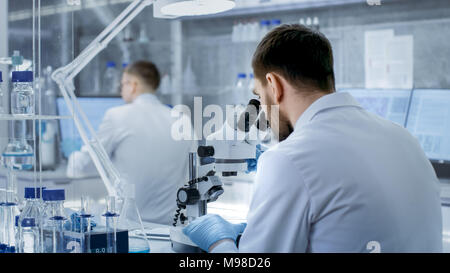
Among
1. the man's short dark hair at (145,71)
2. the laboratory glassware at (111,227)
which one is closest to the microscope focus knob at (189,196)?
the laboratory glassware at (111,227)

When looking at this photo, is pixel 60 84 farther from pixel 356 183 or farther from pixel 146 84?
pixel 146 84

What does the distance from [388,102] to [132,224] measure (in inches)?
78.2

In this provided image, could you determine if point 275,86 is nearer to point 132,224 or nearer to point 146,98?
point 132,224

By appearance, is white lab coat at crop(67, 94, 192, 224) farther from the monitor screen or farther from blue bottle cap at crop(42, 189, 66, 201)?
blue bottle cap at crop(42, 189, 66, 201)

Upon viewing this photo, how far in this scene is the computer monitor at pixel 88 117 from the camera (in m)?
3.64

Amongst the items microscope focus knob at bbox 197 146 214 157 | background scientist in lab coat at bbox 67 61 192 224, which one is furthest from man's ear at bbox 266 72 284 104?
background scientist in lab coat at bbox 67 61 192 224

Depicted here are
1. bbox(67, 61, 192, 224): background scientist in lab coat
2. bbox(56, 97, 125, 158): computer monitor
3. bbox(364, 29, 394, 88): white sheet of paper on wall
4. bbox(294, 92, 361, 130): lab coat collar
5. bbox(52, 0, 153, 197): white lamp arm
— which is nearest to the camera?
bbox(294, 92, 361, 130): lab coat collar

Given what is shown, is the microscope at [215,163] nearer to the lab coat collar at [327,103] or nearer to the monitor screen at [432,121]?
the lab coat collar at [327,103]

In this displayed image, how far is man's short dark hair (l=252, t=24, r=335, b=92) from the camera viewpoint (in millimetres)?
1414

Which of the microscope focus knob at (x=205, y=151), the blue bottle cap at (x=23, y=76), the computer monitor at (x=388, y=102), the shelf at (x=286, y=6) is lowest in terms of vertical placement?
the microscope focus knob at (x=205, y=151)

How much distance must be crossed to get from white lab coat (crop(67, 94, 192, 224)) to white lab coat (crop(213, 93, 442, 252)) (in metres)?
1.69

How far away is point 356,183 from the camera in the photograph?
122cm

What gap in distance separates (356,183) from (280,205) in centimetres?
17

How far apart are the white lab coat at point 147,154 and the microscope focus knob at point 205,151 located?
51.2 inches
